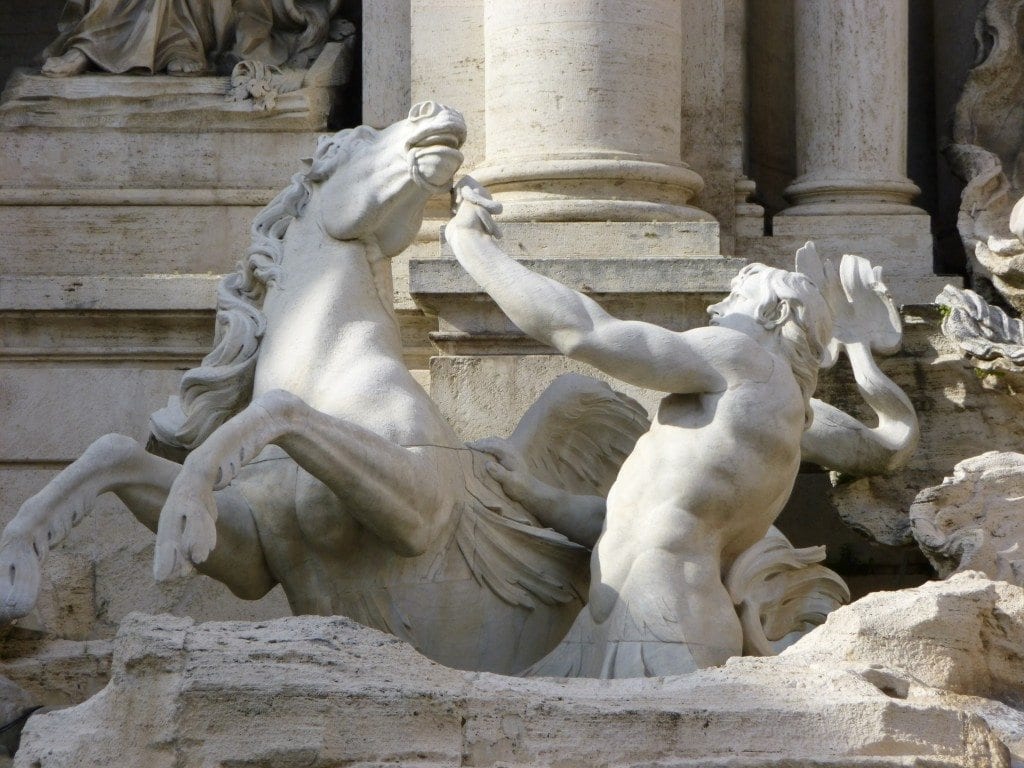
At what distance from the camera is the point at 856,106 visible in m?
9.98

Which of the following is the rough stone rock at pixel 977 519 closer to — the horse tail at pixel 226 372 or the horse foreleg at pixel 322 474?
the horse foreleg at pixel 322 474

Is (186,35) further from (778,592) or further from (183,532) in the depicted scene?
(183,532)

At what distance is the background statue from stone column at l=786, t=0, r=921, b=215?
6.52ft

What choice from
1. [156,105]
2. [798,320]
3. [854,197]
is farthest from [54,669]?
[854,197]

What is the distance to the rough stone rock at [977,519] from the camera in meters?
7.87

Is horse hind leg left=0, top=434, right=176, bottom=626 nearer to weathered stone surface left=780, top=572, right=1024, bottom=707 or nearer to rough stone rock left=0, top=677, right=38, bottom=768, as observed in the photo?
rough stone rock left=0, top=677, right=38, bottom=768

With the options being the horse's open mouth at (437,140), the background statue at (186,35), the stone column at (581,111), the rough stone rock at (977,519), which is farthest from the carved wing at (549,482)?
the background statue at (186,35)

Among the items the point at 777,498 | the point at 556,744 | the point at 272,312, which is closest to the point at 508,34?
the point at 272,312

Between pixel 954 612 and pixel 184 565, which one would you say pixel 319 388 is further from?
pixel 954 612

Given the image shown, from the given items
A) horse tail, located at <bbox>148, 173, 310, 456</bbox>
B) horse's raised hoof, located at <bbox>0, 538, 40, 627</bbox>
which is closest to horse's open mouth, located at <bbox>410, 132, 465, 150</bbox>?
horse tail, located at <bbox>148, 173, 310, 456</bbox>

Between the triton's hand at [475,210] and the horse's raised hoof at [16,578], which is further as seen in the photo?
the triton's hand at [475,210]

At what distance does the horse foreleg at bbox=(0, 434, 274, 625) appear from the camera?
22.2ft

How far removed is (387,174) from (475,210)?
1.13 ft

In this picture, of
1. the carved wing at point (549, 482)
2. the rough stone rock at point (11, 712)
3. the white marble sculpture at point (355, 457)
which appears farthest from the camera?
the carved wing at point (549, 482)
